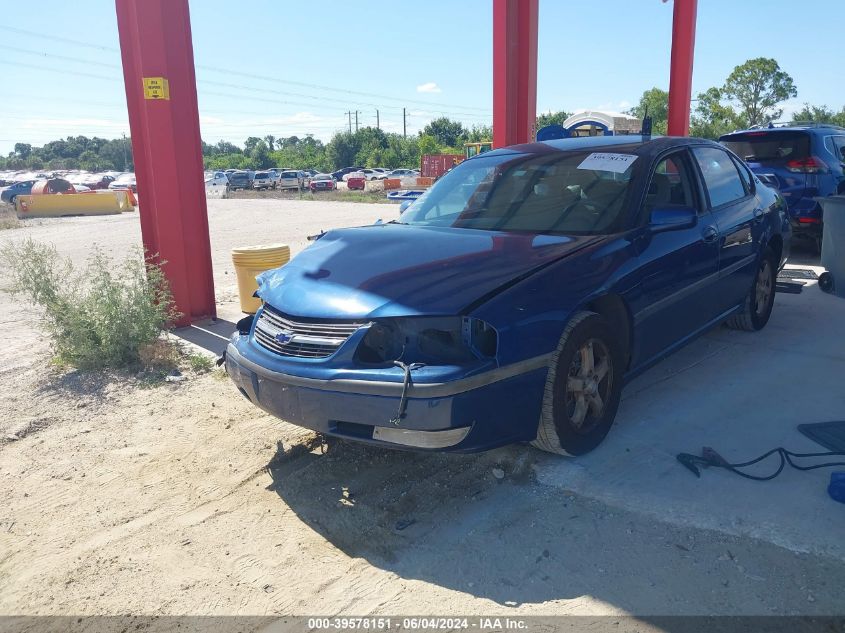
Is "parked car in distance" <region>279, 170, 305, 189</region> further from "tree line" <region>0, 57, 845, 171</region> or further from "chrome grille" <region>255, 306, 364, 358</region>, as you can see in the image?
"chrome grille" <region>255, 306, 364, 358</region>

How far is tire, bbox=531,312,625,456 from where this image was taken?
127 inches

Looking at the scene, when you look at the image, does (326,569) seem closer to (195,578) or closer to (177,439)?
(195,578)

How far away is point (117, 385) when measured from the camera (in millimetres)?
5039

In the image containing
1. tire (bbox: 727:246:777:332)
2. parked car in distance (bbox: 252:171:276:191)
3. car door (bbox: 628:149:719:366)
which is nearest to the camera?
car door (bbox: 628:149:719:366)

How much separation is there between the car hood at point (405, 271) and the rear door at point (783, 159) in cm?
619

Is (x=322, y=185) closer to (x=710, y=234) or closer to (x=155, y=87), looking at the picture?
(x=155, y=87)

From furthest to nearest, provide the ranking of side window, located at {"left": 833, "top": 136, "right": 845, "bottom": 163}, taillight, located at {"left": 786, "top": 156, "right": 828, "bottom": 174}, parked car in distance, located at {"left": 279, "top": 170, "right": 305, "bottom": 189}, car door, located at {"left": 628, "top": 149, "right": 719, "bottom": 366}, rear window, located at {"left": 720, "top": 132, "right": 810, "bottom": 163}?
parked car in distance, located at {"left": 279, "top": 170, "right": 305, "bottom": 189}, side window, located at {"left": 833, "top": 136, "right": 845, "bottom": 163}, rear window, located at {"left": 720, "top": 132, "right": 810, "bottom": 163}, taillight, located at {"left": 786, "top": 156, "right": 828, "bottom": 174}, car door, located at {"left": 628, "top": 149, "right": 719, "bottom": 366}

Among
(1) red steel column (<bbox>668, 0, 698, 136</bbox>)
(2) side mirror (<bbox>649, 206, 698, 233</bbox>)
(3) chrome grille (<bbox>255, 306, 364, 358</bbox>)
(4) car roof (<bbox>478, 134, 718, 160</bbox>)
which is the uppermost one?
(1) red steel column (<bbox>668, 0, 698, 136</bbox>)

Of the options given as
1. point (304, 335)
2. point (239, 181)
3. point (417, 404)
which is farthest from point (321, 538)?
point (239, 181)

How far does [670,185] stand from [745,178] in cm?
149

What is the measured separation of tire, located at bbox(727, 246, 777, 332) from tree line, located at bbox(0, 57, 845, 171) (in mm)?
1676

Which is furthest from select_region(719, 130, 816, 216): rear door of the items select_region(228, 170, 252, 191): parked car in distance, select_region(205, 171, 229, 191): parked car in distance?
select_region(228, 170, 252, 191): parked car in distance

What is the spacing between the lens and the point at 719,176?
502 cm

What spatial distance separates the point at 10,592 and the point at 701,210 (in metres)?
4.43
